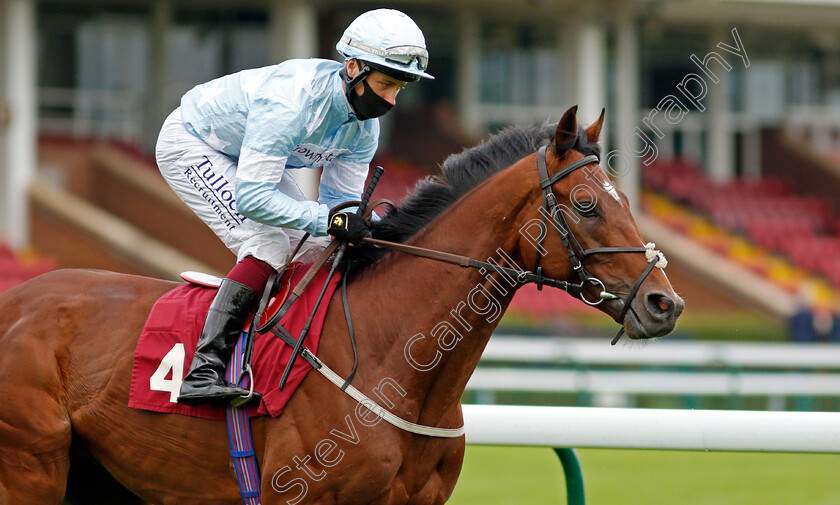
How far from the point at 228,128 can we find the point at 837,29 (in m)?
18.6

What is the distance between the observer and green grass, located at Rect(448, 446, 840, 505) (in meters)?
6.13

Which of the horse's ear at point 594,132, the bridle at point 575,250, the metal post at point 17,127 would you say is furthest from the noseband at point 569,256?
the metal post at point 17,127

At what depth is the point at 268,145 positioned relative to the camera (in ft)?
10.3

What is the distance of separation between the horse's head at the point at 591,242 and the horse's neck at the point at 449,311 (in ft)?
0.31

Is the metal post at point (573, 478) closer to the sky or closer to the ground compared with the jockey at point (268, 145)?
closer to the ground

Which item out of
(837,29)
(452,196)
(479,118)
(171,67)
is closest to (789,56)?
(837,29)

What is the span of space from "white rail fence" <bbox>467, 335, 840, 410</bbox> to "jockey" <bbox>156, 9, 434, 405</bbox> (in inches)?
204

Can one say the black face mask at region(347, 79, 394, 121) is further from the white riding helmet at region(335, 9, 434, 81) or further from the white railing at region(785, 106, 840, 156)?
the white railing at region(785, 106, 840, 156)

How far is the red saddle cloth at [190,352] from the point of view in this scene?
3105 millimetres

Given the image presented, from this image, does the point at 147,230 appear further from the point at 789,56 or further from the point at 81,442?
the point at 789,56

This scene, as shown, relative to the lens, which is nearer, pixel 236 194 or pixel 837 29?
pixel 236 194

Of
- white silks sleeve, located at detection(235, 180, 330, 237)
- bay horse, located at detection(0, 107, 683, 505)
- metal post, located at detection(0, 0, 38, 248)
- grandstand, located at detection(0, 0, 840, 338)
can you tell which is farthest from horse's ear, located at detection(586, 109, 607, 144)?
metal post, located at detection(0, 0, 38, 248)

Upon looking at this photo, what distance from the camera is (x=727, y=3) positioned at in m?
16.5

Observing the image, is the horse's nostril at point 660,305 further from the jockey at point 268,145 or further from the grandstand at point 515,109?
the grandstand at point 515,109
